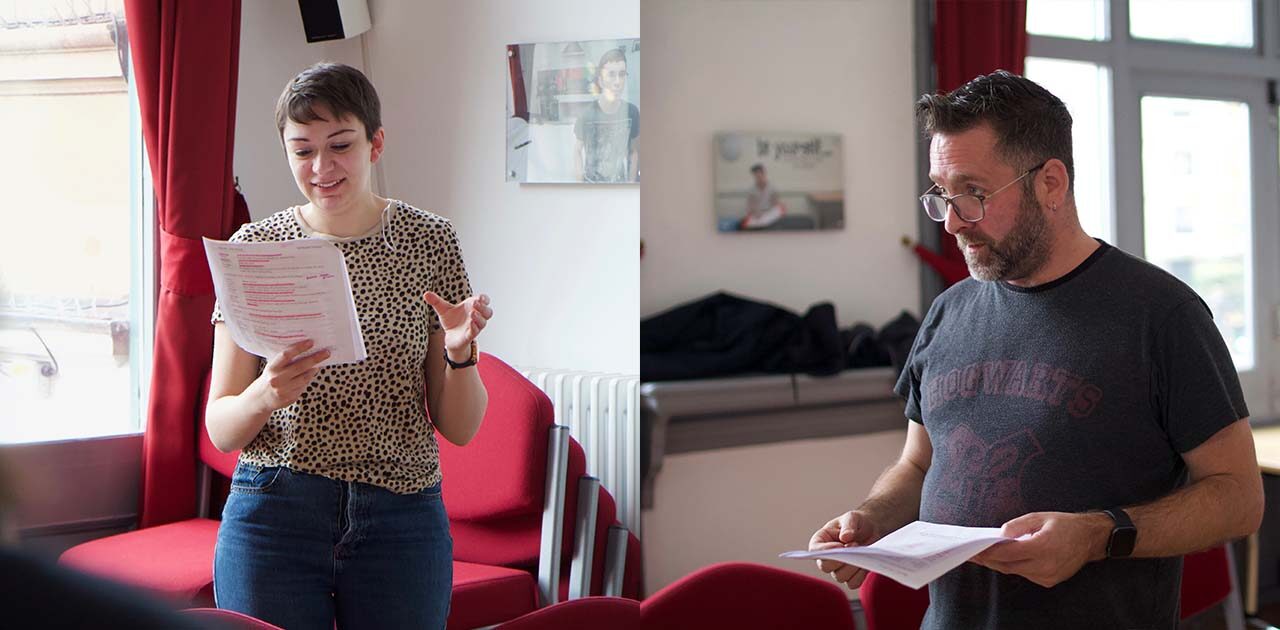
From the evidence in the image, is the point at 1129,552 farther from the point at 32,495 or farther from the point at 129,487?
the point at 129,487

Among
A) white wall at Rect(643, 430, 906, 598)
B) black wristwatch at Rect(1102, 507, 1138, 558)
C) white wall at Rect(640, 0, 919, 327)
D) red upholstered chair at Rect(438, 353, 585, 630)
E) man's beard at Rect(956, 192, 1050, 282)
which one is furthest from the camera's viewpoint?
white wall at Rect(640, 0, 919, 327)

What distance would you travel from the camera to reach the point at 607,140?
3.24 m

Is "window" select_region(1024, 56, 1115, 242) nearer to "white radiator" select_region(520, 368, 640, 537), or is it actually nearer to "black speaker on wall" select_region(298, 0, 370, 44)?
"white radiator" select_region(520, 368, 640, 537)

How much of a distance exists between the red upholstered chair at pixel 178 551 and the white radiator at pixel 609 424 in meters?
0.89

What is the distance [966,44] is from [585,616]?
10.6ft

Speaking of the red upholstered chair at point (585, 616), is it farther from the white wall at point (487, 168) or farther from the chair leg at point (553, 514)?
the white wall at point (487, 168)

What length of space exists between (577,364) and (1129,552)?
1.98m

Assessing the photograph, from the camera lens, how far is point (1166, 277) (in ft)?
5.45

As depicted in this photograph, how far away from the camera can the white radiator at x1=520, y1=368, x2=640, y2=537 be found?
328 cm

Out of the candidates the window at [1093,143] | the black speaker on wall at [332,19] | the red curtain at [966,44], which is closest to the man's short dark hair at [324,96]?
the black speaker on wall at [332,19]

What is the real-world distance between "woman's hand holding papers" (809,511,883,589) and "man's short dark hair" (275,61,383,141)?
937 mm

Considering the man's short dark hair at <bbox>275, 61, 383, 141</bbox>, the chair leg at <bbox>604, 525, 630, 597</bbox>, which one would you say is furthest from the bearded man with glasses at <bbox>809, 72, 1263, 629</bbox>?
the chair leg at <bbox>604, 525, 630, 597</bbox>

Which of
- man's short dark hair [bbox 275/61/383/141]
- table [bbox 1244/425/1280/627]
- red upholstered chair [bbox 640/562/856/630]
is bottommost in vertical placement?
table [bbox 1244/425/1280/627]

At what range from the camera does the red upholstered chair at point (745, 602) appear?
5.39 feet
